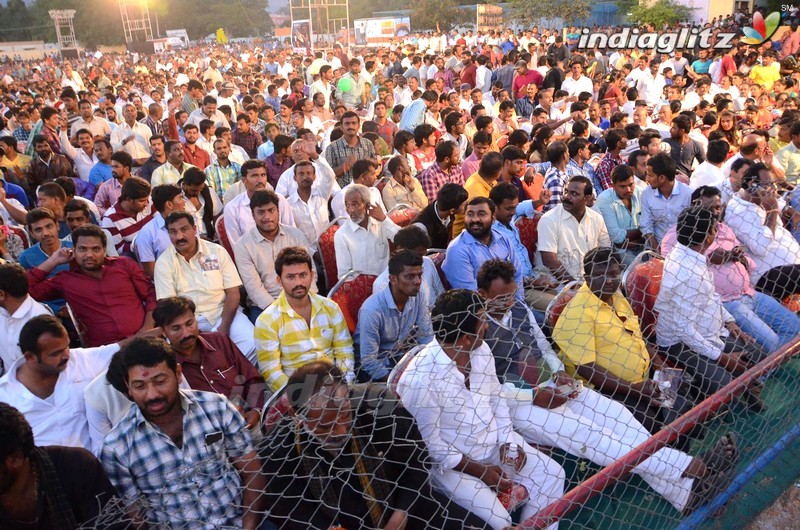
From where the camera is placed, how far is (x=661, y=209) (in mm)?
5430

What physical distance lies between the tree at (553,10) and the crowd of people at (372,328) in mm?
21406

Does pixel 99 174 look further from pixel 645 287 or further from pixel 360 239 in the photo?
pixel 645 287

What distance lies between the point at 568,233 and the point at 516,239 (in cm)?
39

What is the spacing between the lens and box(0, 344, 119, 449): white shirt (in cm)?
289

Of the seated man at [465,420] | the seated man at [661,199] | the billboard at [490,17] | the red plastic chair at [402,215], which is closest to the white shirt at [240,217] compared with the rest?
the red plastic chair at [402,215]

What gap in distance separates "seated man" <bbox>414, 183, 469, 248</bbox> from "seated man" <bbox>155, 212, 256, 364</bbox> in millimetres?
1463

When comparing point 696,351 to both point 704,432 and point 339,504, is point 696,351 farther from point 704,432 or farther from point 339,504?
point 339,504

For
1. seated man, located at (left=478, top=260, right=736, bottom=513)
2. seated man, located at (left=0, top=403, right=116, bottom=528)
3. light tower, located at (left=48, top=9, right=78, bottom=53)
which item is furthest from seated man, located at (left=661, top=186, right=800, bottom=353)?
light tower, located at (left=48, top=9, right=78, bottom=53)

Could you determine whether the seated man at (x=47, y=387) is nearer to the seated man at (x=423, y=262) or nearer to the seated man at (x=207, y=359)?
the seated man at (x=207, y=359)

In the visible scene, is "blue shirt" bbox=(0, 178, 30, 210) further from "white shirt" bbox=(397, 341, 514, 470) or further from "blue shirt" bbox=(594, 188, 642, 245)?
"blue shirt" bbox=(594, 188, 642, 245)

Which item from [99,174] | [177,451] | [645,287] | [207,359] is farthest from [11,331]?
[99,174]

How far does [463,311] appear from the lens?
9.02ft

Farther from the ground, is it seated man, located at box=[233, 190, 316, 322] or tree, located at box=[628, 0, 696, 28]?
tree, located at box=[628, 0, 696, 28]

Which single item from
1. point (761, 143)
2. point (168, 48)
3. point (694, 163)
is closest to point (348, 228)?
point (761, 143)
